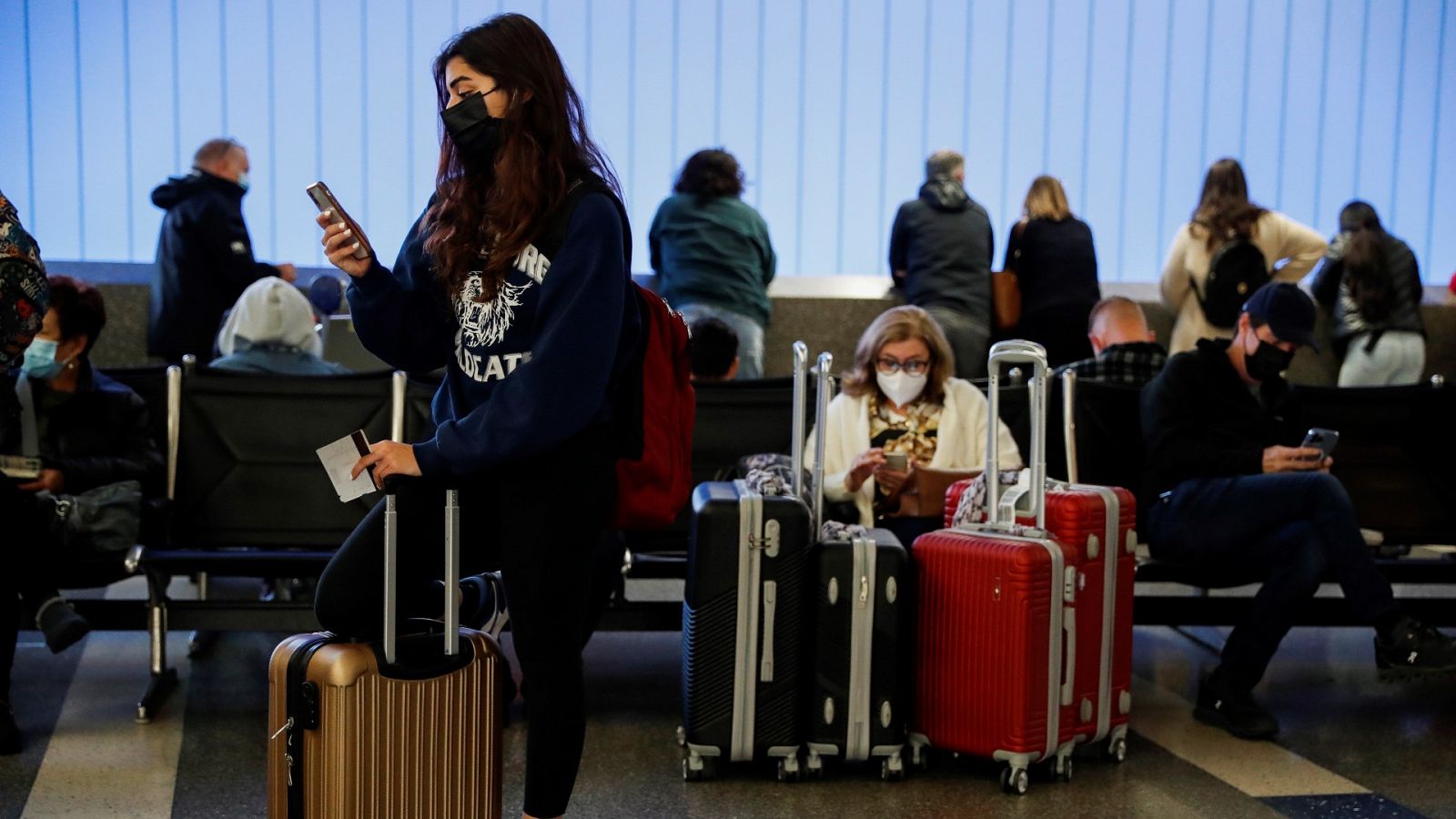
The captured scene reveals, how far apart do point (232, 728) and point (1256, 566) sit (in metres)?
2.76

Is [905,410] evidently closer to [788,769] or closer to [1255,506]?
[1255,506]

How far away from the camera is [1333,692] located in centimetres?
441

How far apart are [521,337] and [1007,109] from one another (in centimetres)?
548

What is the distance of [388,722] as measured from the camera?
2.30m

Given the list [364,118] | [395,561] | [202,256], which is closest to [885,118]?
[364,118]

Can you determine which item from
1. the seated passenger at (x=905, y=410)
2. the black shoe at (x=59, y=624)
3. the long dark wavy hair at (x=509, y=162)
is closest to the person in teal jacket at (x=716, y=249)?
the seated passenger at (x=905, y=410)

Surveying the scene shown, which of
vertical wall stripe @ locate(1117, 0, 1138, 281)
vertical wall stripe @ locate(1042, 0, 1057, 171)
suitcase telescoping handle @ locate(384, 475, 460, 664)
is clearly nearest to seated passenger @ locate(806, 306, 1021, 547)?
suitcase telescoping handle @ locate(384, 475, 460, 664)

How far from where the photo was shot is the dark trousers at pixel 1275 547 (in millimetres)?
3896

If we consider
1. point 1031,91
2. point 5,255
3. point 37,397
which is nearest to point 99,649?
point 37,397

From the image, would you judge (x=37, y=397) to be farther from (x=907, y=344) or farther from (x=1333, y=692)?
(x=1333, y=692)

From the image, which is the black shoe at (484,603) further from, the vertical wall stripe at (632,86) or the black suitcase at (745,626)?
the vertical wall stripe at (632,86)

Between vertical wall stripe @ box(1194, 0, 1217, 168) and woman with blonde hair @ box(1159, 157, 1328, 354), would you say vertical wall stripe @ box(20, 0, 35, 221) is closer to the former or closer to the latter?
woman with blonde hair @ box(1159, 157, 1328, 354)

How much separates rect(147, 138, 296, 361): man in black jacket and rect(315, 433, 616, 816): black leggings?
3976 millimetres

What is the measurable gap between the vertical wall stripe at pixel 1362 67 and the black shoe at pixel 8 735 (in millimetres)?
6736
